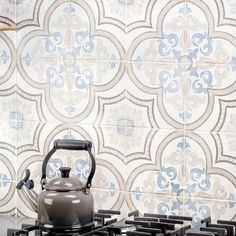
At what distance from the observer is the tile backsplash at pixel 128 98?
2230mm

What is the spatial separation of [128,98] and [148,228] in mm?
492

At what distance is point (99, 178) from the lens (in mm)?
2414

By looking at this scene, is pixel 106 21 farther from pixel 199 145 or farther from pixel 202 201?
pixel 202 201

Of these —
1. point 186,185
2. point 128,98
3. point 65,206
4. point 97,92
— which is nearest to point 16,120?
point 97,92

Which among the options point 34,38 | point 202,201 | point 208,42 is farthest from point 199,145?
point 34,38

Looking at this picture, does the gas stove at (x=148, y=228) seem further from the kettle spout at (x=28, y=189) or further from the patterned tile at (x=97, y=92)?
the patterned tile at (x=97, y=92)

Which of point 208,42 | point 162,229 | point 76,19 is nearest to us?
point 162,229

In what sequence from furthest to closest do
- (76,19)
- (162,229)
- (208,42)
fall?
(76,19)
(208,42)
(162,229)

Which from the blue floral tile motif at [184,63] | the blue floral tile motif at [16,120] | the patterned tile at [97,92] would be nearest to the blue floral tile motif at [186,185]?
the blue floral tile motif at [184,63]

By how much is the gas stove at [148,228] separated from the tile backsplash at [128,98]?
119 mm

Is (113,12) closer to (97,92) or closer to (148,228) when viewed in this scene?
(97,92)

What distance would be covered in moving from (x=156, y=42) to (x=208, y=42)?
17 centimetres

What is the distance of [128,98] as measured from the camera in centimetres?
235

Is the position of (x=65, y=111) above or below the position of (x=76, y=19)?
below
